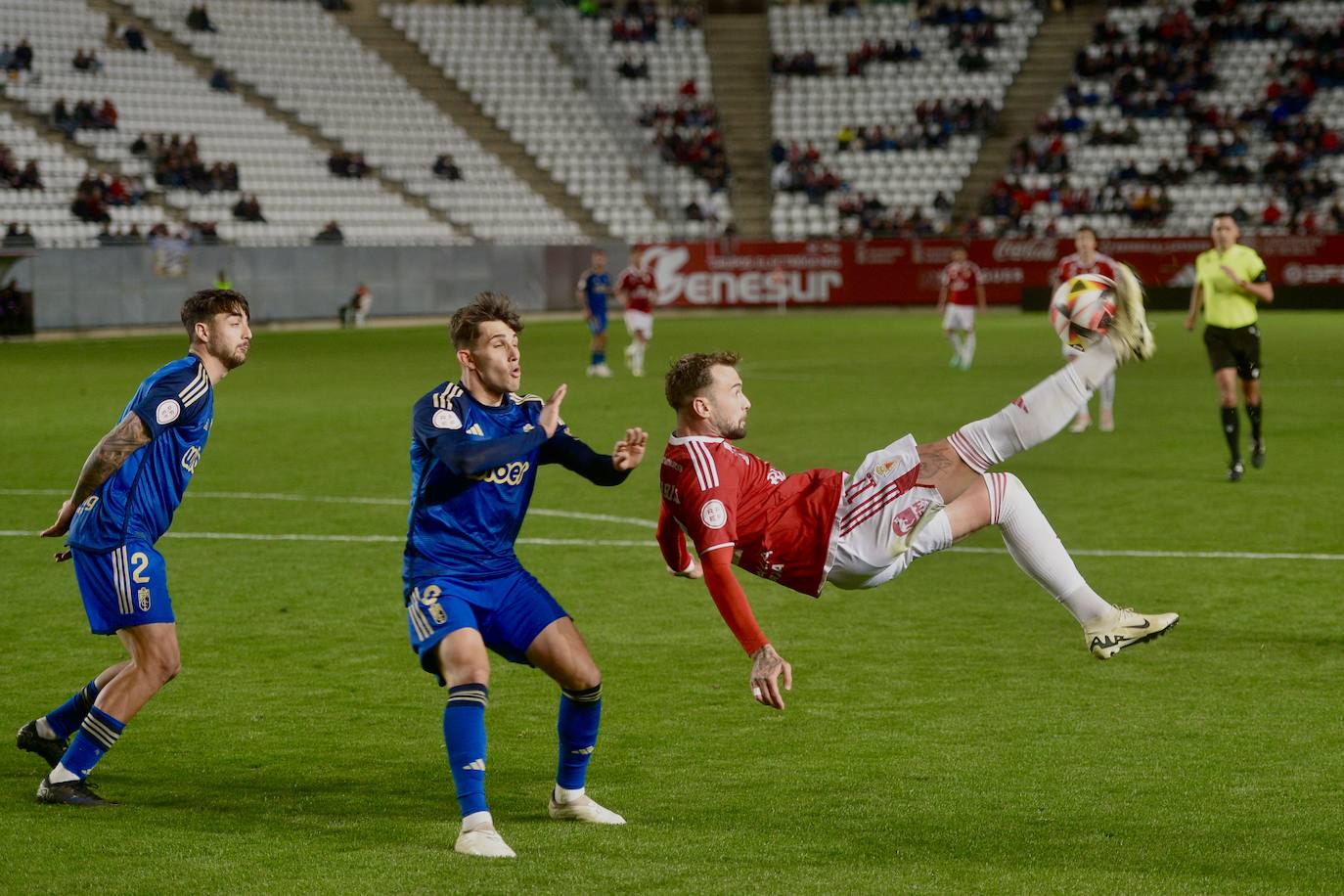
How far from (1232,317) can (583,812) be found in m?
11.4

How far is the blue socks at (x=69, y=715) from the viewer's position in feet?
21.5

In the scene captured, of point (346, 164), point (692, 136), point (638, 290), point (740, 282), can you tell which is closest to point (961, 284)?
point (638, 290)

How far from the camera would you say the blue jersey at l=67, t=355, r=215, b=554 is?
6.13 meters

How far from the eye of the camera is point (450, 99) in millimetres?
51656

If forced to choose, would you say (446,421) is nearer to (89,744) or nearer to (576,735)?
(576,735)

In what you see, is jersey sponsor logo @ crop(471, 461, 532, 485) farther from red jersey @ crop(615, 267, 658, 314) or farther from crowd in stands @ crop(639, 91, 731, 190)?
crowd in stands @ crop(639, 91, 731, 190)

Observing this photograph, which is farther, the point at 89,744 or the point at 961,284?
the point at 961,284

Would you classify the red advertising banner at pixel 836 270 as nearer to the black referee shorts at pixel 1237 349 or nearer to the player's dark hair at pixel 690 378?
the black referee shorts at pixel 1237 349

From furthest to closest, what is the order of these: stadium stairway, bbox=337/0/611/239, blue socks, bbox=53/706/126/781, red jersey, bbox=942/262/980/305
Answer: stadium stairway, bbox=337/0/611/239 < red jersey, bbox=942/262/980/305 < blue socks, bbox=53/706/126/781

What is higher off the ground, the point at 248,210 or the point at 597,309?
the point at 248,210

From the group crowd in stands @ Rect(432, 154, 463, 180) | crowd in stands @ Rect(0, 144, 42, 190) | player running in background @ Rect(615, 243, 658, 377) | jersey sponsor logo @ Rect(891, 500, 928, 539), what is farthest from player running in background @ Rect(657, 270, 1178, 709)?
crowd in stands @ Rect(432, 154, 463, 180)

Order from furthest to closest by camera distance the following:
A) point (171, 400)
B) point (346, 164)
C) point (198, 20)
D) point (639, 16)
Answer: point (639, 16) < point (198, 20) < point (346, 164) < point (171, 400)

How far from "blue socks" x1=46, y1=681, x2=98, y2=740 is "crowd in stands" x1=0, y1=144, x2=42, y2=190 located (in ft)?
116

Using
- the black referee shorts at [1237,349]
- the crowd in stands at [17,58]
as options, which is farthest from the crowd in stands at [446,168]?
the black referee shorts at [1237,349]
